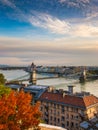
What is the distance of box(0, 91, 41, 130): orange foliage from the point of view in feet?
29.6

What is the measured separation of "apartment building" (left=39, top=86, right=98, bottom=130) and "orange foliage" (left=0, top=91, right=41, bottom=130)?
16.9 metres

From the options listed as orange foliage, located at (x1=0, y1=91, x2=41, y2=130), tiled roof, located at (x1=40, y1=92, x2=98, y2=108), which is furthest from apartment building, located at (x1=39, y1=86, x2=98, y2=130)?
orange foliage, located at (x1=0, y1=91, x2=41, y2=130)

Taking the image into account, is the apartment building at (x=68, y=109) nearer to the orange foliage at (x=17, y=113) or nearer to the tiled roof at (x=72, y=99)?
the tiled roof at (x=72, y=99)

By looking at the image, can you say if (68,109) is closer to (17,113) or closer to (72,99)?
(72,99)

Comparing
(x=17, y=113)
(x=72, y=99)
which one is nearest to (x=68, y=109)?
(x=72, y=99)

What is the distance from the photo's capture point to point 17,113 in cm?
953

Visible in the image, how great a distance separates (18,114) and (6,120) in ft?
1.85

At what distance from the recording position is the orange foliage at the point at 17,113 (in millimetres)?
9023

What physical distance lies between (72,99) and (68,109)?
4.11 feet

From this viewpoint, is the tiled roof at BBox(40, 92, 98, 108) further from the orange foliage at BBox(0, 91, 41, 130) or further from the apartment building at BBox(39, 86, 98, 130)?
the orange foliage at BBox(0, 91, 41, 130)

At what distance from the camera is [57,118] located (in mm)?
28797

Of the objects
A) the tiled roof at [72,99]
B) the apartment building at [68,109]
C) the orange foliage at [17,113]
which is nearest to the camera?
the orange foliage at [17,113]

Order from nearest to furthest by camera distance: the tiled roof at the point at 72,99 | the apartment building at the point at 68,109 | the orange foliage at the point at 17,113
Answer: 1. the orange foliage at the point at 17,113
2. the apartment building at the point at 68,109
3. the tiled roof at the point at 72,99

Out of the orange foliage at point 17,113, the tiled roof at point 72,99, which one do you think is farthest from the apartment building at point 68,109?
the orange foliage at point 17,113
